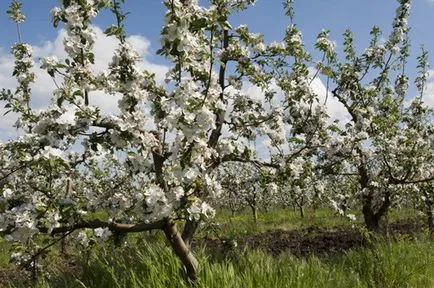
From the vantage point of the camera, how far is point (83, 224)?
4863mm

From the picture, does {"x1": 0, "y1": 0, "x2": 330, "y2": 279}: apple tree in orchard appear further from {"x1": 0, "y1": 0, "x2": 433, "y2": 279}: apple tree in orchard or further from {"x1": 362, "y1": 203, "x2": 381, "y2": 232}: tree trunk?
{"x1": 362, "y1": 203, "x2": 381, "y2": 232}: tree trunk

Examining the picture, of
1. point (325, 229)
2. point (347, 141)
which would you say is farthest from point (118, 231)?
point (325, 229)

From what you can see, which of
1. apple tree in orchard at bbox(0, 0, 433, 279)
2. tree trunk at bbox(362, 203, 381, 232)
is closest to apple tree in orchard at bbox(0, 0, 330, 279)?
apple tree in orchard at bbox(0, 0, 433, 279)

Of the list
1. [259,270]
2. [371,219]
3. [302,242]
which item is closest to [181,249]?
[259,270]

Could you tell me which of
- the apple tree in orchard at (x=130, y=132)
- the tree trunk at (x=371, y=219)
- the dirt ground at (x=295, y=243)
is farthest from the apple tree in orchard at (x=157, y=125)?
the dirt ground at (x=295, y=243)

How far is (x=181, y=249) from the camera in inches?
211

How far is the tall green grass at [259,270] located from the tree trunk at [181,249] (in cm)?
11

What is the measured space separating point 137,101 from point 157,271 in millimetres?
1962

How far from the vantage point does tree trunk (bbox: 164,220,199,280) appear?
5219 millimetres

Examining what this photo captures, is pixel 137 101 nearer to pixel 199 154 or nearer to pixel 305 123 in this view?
pixel 199 154

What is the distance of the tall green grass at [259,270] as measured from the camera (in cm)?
511

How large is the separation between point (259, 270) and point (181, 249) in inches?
37.9

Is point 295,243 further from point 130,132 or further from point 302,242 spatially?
point 130,132

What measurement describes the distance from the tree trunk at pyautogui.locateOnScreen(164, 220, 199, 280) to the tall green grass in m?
0.11
